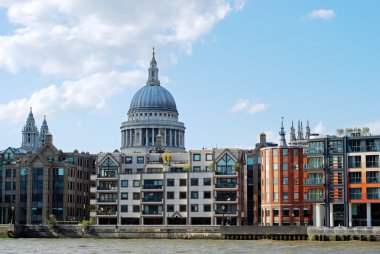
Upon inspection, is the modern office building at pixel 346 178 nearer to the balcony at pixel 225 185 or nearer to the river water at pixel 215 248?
the river water at pixel 215 248

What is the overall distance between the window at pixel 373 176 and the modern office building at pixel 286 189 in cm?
1254

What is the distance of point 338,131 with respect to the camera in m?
148

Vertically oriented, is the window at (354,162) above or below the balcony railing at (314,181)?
above

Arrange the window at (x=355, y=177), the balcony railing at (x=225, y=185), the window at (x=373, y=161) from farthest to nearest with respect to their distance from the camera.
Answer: the balcony railing at (x=225, y=185) → the window at (x=355, y=177) → the window at (x=373, y=161)

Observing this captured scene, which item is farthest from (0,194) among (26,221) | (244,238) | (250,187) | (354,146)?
(354,146)

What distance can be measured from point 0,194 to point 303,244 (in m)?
86.1

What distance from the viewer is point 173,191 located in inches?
6644

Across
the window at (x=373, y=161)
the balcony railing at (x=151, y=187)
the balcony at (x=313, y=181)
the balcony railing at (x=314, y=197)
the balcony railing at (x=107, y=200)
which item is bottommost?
the balcony railing at (x=107, y=200)

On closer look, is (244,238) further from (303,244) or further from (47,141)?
(47,141)

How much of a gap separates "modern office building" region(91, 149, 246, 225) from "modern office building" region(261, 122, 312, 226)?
48.4 feet

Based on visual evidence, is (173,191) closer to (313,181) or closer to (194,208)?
(194,208)

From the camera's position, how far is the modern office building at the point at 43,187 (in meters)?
177

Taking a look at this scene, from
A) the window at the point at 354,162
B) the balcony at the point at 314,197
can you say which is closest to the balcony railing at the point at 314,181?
the balcony at the point at 314,197

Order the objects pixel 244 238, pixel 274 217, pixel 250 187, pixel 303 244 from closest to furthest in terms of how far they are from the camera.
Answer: pixel 303 244 → pixel 244 238 → pixel 274 217 → pixel 250 187
